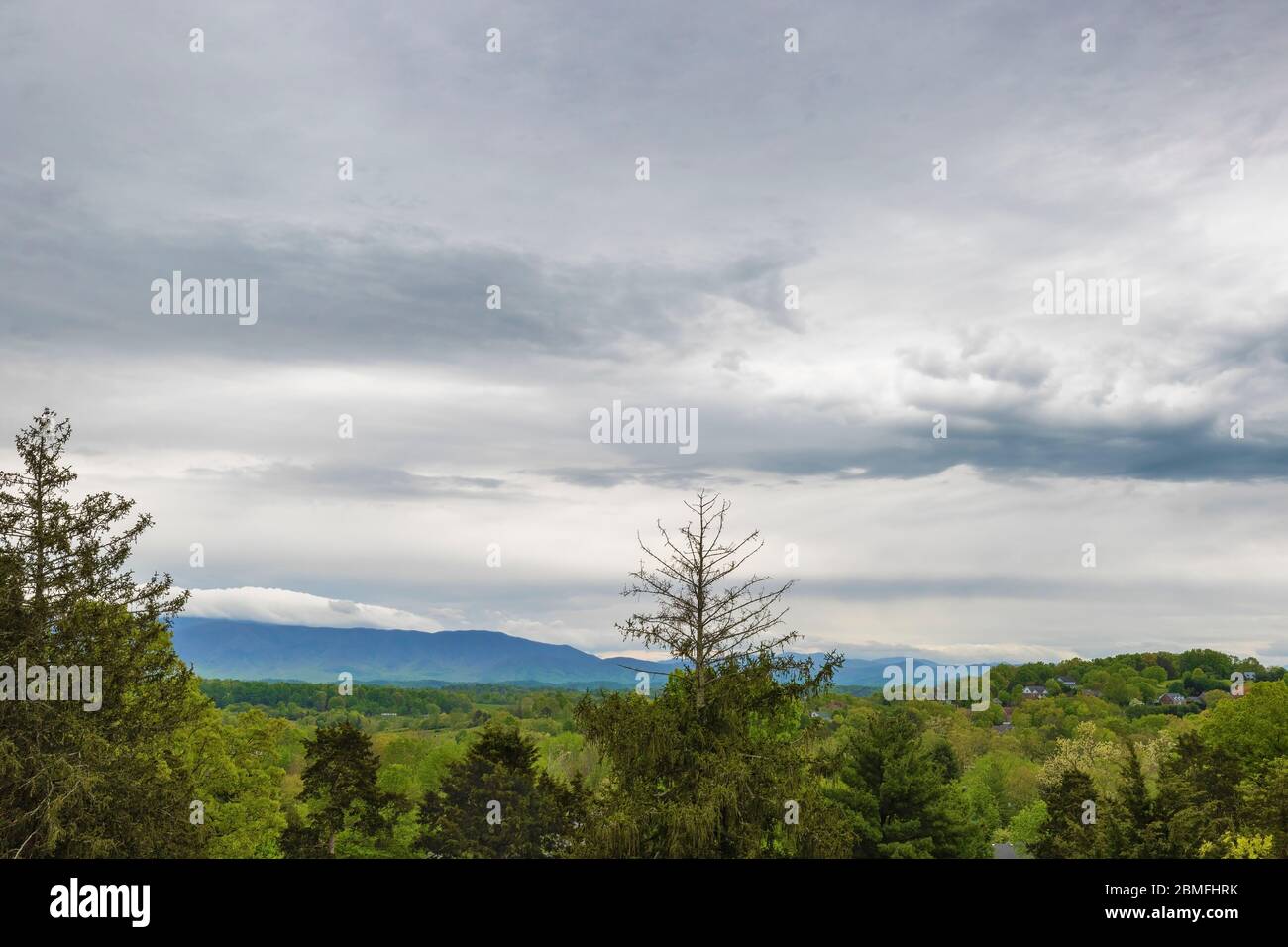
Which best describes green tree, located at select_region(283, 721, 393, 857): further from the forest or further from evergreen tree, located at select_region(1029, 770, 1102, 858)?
evergreen tree, located at select_region(1029, 770, 1102, 858)

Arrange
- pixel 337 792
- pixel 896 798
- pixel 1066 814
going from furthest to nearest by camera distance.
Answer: pixel 1066 814 → pixel 337 792 → pixel 896 798

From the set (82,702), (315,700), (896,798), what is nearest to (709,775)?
(82,702)

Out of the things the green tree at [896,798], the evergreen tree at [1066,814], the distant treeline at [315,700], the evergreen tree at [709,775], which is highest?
the evergreen tree at [709,775]

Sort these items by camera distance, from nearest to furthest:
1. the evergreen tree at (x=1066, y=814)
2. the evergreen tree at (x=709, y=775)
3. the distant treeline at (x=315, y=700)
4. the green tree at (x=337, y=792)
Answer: the evergreen tree at (x=709, y=775)
the evergreen tree at (x=1066, y=814)
the green tree at (x=337, y=792)
the distant treeline at (x=315, y=700)

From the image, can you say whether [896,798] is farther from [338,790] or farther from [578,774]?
[338,790]

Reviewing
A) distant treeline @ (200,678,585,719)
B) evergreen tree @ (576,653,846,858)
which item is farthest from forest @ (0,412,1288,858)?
distant treeline @ (200,678,585,719)

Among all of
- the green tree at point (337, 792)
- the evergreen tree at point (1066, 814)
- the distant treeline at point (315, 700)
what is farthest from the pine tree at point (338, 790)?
the distant treeline at point (315, 700)

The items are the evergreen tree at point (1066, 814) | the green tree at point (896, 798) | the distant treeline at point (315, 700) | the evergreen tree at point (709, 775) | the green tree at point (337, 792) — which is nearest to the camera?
the evergreen tree at point (709, 775)

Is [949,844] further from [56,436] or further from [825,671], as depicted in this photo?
[56,436]

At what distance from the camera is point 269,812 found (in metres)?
41.7

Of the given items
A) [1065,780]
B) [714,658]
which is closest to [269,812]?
[714,658]

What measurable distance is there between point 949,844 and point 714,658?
2486 cm

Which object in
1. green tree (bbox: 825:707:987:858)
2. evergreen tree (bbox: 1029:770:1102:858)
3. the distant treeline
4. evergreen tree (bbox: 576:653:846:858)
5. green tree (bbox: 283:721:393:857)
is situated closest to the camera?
evergreen tree (bbox: 576:653:846:858)

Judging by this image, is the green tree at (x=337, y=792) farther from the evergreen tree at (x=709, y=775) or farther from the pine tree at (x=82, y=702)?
the evergreen tree at (x=709, y=775)
